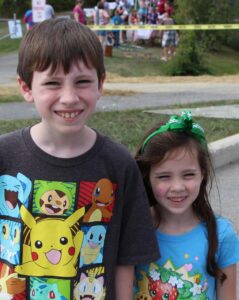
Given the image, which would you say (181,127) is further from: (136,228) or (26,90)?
(26,90)

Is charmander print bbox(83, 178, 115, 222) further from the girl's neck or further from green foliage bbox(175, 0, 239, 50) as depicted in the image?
green foliage bbox(175, 0, 239, 50)

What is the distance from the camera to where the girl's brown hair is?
2.40 metres

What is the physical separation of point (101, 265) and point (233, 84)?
502 inches

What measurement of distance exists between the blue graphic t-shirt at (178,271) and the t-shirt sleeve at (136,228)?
177 millimetres

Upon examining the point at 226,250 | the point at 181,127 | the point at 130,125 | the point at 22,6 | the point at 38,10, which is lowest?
the point at 130,125

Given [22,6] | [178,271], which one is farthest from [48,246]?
[22,6]

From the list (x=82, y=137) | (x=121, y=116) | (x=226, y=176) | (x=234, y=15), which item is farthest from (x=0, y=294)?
(x=234, y=15)

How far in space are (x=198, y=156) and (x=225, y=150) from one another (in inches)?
156

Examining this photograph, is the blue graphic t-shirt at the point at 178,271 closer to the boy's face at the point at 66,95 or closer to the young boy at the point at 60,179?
the young boy at the point at 60,179

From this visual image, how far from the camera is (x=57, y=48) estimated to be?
196 centimetres

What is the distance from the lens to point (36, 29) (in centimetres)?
204

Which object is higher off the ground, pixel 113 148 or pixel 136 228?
pixel 113 148

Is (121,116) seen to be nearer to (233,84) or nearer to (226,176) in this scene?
(226,176)

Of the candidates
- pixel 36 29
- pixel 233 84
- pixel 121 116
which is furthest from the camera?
pixel 233 84
